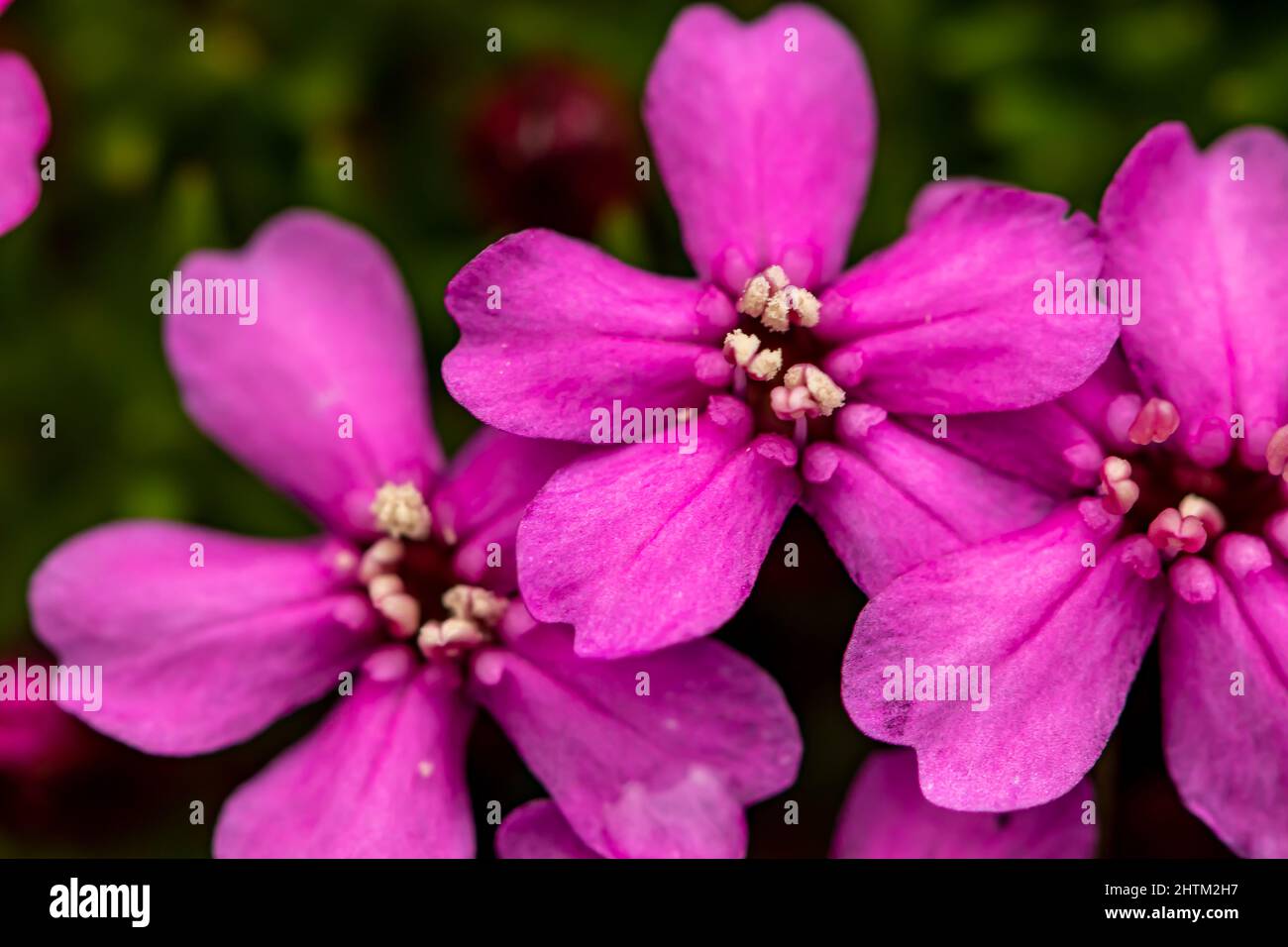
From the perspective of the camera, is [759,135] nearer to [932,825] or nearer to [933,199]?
[933,199]

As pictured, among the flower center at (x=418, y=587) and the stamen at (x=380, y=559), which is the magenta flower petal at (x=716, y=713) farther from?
the stamen at (x=380, y=559)

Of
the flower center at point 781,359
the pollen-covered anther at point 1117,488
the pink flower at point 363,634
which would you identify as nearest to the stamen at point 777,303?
the flower center at point 781,359

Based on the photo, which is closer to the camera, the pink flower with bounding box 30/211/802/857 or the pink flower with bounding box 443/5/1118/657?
the pink flower with bounding box 443/5/1118/657

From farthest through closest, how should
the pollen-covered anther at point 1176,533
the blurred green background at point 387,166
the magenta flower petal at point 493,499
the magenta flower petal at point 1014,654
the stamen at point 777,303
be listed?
1. the blurred green background at point 387,166
2. the magenta flower petal at point 493,499
3. the stamen at point 777,303
4. the pollen-covered anther at point 1176,533
5. the magenta flower petal at point 1014,654

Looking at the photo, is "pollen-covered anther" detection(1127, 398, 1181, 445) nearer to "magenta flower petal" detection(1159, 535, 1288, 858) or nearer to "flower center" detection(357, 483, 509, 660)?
"magenta flower petal" detection(1159, 535, 1288, 858)

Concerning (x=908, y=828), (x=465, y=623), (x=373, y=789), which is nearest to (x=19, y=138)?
(x=465, y=623)

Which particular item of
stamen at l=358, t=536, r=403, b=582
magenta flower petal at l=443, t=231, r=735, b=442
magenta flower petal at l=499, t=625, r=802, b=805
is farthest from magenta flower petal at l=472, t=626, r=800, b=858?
magenta flower petal at l=443, t=231, r=735, b=442

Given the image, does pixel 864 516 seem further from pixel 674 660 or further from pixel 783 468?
pixel 674 660
